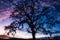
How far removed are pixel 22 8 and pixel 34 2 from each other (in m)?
0.64

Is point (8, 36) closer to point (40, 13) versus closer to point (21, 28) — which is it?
point (21, 28)

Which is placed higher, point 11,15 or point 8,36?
point 11,15

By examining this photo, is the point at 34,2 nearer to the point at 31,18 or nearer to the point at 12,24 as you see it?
the point at 31,18

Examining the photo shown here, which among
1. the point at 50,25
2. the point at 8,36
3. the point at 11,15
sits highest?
the point at 11,15

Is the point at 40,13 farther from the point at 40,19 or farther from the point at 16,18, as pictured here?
the point at 16,18

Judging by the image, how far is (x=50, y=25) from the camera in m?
7.04

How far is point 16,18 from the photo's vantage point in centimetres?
716

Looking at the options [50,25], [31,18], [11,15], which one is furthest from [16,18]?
[50,25]

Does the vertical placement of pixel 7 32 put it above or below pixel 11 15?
below

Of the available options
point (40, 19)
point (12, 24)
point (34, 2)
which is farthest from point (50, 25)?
point (12, 24)

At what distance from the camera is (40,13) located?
7070 mm

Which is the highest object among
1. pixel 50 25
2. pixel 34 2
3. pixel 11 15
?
pixel 34 2

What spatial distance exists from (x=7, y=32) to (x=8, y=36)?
0.22 m

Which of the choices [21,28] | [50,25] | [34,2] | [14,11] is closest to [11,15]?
[14,11]
